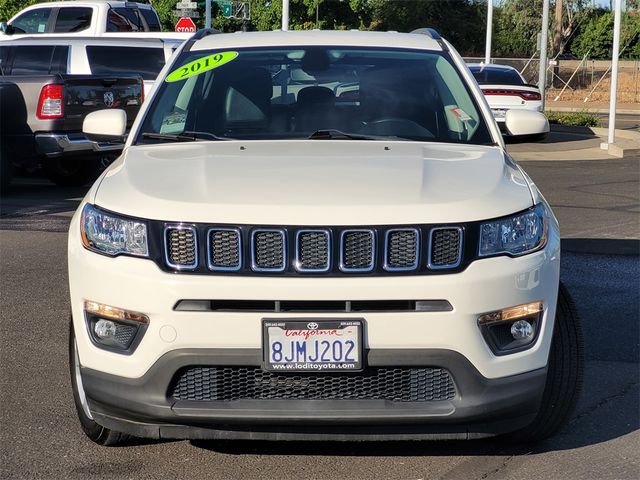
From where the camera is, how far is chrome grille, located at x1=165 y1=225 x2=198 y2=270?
156 inches

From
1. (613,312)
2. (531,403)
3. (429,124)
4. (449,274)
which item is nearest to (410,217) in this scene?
(449,274)

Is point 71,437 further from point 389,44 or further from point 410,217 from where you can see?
point 389,44

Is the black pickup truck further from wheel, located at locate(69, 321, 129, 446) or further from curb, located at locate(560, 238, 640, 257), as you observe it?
wheel, located at locate(69, 321, 129, 446)

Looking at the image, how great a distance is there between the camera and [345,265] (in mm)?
3928

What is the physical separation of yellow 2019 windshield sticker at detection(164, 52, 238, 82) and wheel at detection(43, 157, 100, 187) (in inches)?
330

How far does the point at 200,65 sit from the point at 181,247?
1.95m

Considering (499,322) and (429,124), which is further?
(429,124)

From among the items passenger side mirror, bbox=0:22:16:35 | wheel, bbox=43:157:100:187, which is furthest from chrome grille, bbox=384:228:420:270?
passenger side mirror, bbox=0:22:16:35

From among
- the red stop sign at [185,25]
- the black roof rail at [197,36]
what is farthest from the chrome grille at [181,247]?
the red stop sign at [185,25]

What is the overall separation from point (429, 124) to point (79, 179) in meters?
9.54

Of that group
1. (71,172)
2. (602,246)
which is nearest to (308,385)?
(602,246)

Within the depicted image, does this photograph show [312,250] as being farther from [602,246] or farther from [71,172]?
[71,172]

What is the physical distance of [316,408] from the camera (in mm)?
3969

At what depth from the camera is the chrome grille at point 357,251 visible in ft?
12.9
